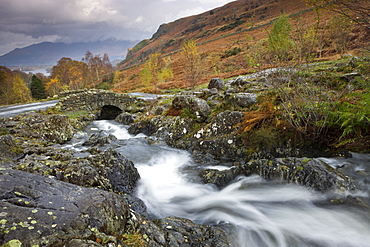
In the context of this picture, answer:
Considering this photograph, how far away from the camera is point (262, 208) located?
5750 millimetres

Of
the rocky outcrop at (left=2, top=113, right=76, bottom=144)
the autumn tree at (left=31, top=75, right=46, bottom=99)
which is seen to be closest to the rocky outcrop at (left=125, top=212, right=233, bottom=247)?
the rocky outcrop at (left=2, top=113, right=76, bottom=144)

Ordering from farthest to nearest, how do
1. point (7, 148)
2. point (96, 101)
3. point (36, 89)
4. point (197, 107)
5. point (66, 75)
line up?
point (66, 75) < point (36, 89) < point (96, 101) < point (197, 107) < point (7, 148)

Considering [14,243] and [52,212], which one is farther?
[52,212]

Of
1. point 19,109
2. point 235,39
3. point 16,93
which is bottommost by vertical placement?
point 19,109

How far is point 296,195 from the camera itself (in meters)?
5.61

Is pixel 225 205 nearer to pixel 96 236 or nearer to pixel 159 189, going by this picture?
pixel 159 189

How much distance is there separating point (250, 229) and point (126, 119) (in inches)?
581

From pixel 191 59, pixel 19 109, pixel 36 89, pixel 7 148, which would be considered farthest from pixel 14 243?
pixel 36 89

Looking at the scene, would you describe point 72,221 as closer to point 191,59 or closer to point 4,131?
point 4,131

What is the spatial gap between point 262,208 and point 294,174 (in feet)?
4.72

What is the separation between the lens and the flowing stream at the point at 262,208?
4.46 metres

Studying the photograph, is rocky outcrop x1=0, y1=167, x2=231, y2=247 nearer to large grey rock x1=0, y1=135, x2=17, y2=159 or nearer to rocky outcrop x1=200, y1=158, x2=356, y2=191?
rocky outcrop x1=200, y1=158, x2=356, y2=191

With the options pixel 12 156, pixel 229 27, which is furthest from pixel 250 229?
pixel 229 27

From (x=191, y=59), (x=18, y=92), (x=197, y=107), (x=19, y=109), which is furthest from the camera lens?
(x=18, y=92)
